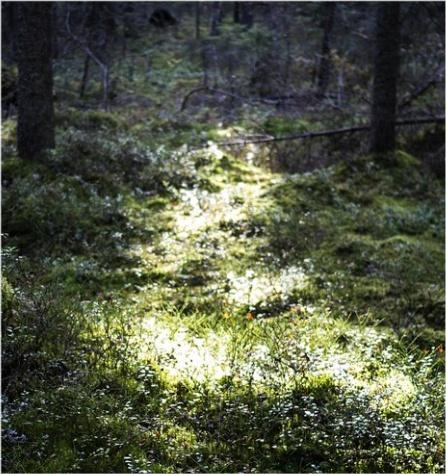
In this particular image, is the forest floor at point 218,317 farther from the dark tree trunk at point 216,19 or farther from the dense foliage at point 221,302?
the dark tree trunk at point 216,19

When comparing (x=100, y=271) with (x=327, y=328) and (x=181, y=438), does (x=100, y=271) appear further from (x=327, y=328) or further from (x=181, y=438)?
(x=181, y=438)

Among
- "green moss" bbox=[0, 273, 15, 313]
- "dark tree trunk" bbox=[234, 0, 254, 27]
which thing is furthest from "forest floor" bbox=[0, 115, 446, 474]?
"dark tree trunk" bbox=[234, 0, 254, 27]

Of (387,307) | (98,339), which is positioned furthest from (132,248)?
(387,307)

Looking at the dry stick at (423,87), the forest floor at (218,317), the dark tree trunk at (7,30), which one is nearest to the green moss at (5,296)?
the forest floor at (218,317)

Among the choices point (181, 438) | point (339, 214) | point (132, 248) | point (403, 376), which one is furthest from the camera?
point (339, 214)

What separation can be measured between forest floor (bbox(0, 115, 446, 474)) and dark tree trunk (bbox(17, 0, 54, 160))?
0.47m

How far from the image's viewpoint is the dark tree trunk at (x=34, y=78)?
10.1 meters

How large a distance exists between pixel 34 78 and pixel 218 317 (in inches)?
245

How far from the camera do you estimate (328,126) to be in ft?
53.8

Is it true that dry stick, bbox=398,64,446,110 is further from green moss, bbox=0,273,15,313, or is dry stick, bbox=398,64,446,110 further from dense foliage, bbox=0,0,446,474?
green moss, bbox=0,273,15,313

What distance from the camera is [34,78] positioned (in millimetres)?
10297

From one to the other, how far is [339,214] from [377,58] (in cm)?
385

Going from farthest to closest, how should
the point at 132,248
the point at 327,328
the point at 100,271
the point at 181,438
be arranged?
the point at 132,248, the point at 100,271, the point at 327,328, the point at 181,438

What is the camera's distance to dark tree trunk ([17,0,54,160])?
10.1m
